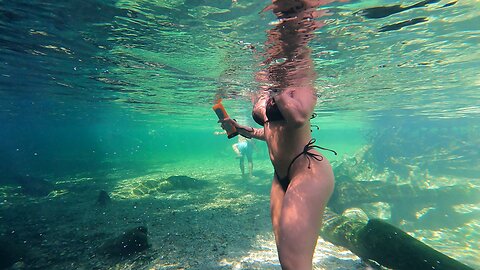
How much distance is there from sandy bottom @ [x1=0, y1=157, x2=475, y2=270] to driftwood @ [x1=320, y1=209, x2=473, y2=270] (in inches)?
18.0

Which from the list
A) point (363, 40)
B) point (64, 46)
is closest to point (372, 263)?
point (363, 40)

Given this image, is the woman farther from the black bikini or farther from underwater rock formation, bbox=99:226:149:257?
underwater rock formation, bbox=99:226:149:257

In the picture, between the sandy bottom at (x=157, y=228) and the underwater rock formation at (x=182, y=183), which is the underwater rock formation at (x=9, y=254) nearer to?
the sandy bottom at (x=157, y=228)

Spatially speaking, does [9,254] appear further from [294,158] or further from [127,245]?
[294,158]

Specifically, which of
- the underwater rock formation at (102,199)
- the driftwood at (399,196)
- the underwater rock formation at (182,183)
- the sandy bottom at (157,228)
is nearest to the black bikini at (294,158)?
the sandy bottom at (157,228)

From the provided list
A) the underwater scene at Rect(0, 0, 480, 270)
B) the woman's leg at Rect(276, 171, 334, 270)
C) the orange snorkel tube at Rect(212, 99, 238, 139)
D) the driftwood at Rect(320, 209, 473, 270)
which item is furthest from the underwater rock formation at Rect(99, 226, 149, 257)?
the driftwood at Rect(320, 209, 473, 270)

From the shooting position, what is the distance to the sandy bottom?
7520 millimetres

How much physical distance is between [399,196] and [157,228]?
16.2 metres

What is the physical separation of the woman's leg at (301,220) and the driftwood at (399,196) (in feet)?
44.8

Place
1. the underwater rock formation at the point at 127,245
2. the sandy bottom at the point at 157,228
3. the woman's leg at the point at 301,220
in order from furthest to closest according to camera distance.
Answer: the underwater rock formation at the point at 127,245
the sandy bottom at the point at 157,228
the woman's leg at the point at 301,220

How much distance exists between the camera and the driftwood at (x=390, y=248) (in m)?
6.37

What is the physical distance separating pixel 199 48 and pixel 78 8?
173 inches

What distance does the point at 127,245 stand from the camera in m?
7.84

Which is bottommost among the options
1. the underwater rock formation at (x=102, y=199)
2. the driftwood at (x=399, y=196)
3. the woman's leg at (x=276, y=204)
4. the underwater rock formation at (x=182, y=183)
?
the driftwood at (x=399, y=196)
